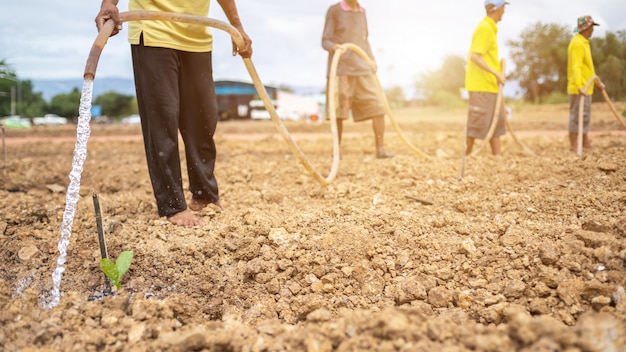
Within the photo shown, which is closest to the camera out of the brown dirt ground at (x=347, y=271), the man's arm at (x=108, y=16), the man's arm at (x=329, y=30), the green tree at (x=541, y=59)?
the brown dirt ground at (x=347, y=271)

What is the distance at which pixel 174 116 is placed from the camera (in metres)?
2.62

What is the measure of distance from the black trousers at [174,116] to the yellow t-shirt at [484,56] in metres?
3.01

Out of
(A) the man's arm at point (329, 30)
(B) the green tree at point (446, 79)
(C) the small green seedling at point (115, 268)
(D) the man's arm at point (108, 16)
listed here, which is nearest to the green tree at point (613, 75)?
(A) the man's arm at point (329, 30)

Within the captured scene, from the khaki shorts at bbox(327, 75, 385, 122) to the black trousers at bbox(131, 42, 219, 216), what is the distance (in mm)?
2335

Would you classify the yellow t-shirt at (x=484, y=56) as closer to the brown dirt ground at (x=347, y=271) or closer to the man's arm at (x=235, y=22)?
the brown dirt ground at (x=347, y=271)

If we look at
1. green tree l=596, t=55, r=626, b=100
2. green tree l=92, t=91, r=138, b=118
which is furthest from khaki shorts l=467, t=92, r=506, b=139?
green tree l=92, t=91, r=138, b=118

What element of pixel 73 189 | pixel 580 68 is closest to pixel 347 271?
pixel 73 189

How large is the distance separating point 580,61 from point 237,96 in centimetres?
3018

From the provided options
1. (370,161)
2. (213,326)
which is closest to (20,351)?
(213,326)

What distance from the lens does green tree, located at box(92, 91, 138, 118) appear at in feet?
162

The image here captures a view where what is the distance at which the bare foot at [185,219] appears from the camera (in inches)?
102

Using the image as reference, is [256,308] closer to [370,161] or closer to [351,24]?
[370,161]

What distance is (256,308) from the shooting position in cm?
193

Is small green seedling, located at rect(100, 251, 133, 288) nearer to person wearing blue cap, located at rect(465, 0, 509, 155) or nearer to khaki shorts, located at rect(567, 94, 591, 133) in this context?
person wearing blue cap, located at rect(465, 0, 509, 155)
